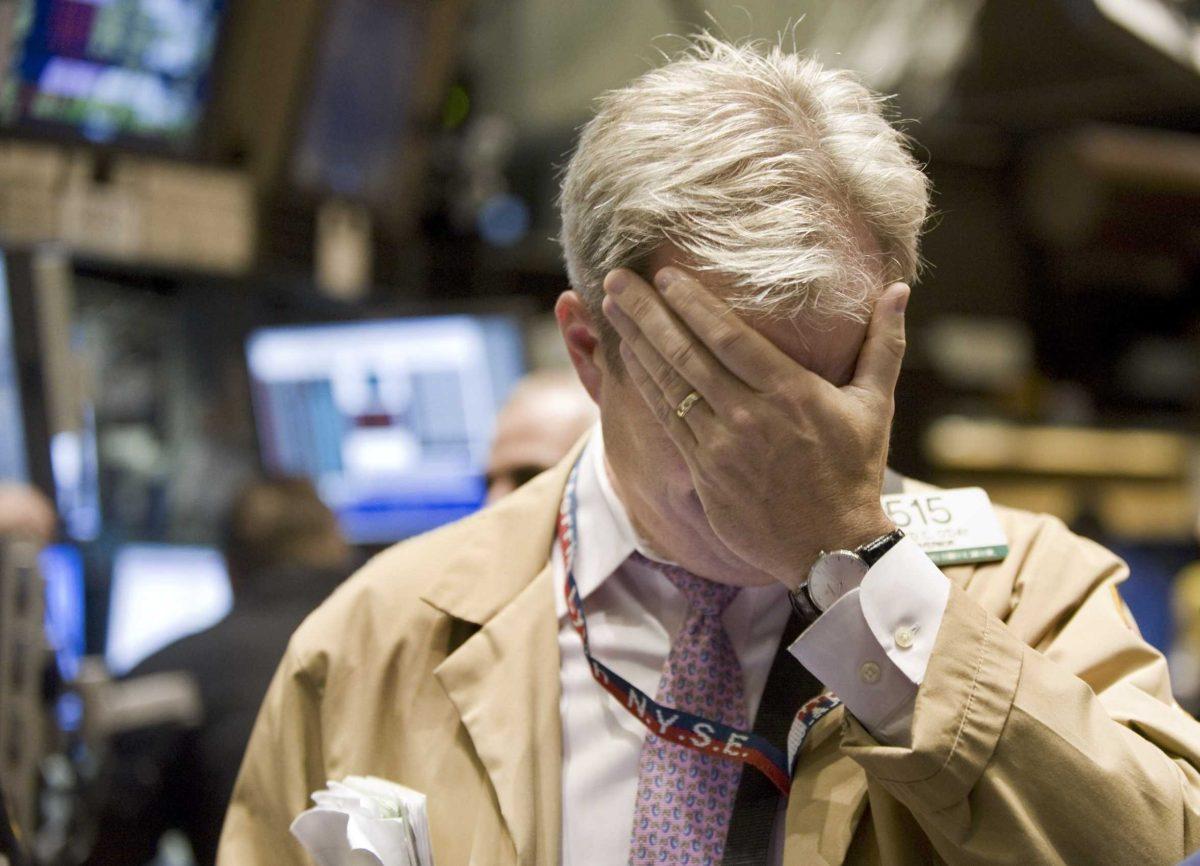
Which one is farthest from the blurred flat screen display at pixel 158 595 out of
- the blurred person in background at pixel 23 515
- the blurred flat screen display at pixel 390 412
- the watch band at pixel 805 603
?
the watch band at pixel 805 603

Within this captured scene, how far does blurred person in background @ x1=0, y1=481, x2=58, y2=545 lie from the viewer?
2.62 m

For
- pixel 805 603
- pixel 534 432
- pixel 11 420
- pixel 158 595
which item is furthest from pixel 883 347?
pixel 158 595

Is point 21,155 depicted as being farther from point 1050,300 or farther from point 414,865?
point 1050,300

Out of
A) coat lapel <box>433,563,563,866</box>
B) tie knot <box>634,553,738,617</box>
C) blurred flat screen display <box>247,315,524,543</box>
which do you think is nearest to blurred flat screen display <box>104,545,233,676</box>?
blurred flat screen display <box>247,315,524,543</box>

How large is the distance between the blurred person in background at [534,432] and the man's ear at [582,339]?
3.97 ft

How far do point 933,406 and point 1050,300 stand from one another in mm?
1375

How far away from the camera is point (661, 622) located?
5.14 feet

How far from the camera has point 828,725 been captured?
1.40 metres

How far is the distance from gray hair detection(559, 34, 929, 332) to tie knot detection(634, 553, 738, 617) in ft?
0.97

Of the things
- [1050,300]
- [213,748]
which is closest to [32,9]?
[213,748]

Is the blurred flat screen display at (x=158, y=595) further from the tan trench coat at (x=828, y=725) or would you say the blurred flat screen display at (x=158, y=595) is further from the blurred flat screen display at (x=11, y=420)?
the tan trench coat at (x=828, y=725)

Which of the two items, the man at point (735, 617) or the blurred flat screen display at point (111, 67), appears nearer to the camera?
the man at point (735, 617)

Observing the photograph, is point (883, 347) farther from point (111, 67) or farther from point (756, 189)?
point (111, 67)

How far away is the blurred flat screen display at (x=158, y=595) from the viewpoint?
380cm
